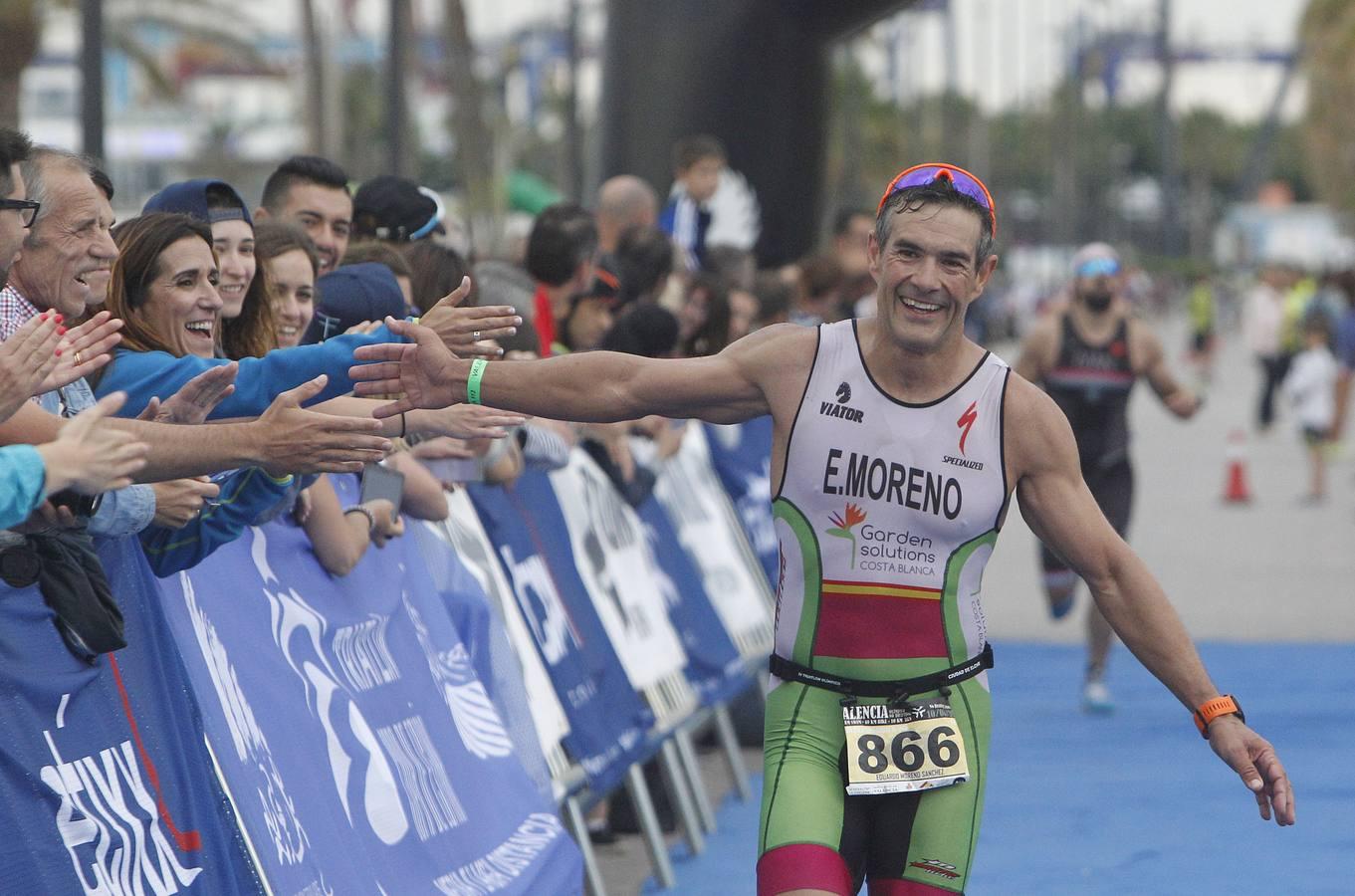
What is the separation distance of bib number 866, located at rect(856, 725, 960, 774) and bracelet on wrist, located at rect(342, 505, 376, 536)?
1465 mm

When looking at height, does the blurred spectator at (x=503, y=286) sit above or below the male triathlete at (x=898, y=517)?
above

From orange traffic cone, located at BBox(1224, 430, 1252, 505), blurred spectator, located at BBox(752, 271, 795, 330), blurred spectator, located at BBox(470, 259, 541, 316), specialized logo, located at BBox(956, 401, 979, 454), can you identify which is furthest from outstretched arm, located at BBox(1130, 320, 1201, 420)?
orange traffic cone, located at BBox(1224, 430, 1252, 505)

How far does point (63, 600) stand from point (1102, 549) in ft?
7.22

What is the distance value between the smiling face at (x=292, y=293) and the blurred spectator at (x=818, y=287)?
24.7ft

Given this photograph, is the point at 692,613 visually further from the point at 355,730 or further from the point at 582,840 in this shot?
the point at 355,730

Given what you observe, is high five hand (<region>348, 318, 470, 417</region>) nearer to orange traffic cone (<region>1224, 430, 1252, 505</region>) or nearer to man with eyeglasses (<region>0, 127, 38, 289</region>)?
man with eyeglasses (<region>0, 127, 38, 289</region>)

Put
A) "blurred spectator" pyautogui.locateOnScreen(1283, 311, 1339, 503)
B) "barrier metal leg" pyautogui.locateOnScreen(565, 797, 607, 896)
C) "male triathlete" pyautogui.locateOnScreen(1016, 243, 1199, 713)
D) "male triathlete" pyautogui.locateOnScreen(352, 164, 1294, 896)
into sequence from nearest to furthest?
"male triathlete" pyautogui.locateOnScreen(352, 164, 1294, 896) → "barrier metal leg" pyautogui.locateOnScreen(565, 797, 607, 896) → "male triathlete" pyautogui.locateOnScreen(1016, 243, 1199, 713) → "blurred spectator" pyautogui.locateOnScreen(1283, 311, 1339, 503)

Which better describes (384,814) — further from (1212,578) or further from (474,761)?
(1212,578)

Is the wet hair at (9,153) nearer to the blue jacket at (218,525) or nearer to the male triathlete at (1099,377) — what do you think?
the blue jacket at (218,525)

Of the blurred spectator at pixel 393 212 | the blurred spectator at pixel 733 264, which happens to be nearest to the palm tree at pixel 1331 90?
the blurred spectator at pixel 733 264

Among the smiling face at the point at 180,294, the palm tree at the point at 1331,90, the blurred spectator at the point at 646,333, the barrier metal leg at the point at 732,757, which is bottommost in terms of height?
the barrier metal leg at the point at 732,757

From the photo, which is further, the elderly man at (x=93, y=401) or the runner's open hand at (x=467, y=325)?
the runner's open hand at (x=467, y=325)

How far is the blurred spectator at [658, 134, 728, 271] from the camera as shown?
12188 mm

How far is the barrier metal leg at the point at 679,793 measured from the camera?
7.82 m
